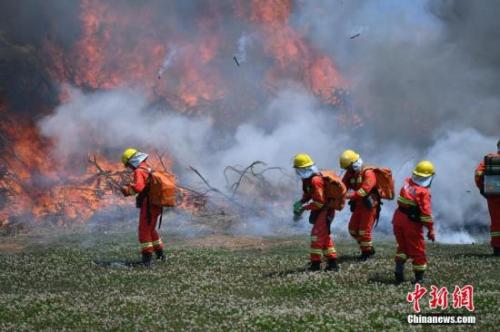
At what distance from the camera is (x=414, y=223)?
13656mm

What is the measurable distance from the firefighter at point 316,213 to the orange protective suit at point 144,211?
371 centimetres

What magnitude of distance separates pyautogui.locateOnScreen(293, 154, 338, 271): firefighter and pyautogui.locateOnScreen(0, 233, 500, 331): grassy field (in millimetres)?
560

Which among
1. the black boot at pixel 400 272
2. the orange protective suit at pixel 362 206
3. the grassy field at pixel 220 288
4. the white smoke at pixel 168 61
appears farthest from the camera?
the white smoke at pixel 168 61

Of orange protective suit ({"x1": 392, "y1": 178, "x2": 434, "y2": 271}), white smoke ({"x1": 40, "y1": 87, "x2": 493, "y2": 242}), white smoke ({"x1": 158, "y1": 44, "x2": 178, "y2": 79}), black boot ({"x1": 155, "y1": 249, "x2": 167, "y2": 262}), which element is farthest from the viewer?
white smoke ({"x1": 158, "y1": 44, "x2": 178, "y2": 79})

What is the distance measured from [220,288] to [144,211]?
12.0 ft

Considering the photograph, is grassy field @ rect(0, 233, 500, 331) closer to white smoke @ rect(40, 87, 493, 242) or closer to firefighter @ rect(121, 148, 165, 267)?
firefighter @ rect(121, 148, 165, 267)

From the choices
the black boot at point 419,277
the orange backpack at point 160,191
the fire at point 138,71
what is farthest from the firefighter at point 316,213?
the fire at point 138,71

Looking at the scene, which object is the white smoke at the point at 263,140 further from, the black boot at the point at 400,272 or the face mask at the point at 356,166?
the black boot at the point at 400,272

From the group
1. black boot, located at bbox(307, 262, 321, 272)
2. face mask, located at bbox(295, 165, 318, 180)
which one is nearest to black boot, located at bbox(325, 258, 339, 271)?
black boot, located at bbox(307, 262, 321, 272)

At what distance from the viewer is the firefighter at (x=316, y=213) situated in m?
14.9

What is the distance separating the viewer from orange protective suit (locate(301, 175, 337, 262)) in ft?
48.9

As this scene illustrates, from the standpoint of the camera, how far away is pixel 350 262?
1642cm

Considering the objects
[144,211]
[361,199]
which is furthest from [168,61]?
[361,199]

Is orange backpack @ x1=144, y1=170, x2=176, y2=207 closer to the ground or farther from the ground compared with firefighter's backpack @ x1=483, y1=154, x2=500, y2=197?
closer to the ground
